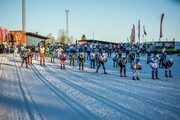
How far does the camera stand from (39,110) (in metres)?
7.17

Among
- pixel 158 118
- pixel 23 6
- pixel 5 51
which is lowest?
pixel 158 118

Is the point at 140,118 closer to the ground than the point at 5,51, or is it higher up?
closer to the ground

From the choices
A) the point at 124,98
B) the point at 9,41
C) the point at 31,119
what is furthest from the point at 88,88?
the point at 9,41

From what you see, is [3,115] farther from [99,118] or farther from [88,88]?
[88,88]

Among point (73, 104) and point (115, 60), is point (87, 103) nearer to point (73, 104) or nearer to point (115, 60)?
point (73, 104)

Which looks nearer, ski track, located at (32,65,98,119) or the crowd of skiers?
ski track, located at (32,65,98,119)

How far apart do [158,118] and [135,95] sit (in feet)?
9.67

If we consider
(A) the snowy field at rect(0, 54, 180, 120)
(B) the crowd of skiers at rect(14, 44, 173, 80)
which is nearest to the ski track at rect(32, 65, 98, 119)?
(A) the snowy field at rect(0, 54, 180, 120)

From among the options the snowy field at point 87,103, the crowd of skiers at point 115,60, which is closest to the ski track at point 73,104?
the snowy field at point 87,103

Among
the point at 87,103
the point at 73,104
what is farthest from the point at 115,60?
the point at 73,104

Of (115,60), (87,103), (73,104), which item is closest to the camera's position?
(73,104)

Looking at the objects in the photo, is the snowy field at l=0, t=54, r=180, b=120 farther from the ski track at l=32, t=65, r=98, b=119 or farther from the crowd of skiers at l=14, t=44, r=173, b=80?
the crowd of skiers at l=14, t=44, r=173, b=80

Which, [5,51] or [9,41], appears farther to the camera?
[9,41]

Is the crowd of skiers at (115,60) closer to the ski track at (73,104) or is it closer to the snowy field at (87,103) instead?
the snowy field at (87,103)
